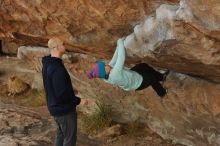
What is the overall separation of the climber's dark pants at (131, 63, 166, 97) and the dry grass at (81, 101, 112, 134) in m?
1.95

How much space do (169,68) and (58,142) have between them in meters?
1.79

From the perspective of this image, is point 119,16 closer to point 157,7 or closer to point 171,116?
point 157,7

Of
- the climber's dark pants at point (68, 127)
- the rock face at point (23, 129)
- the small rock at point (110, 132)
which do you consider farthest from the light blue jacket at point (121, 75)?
the rock face at point (23, 129)

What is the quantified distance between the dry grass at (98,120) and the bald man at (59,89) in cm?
221

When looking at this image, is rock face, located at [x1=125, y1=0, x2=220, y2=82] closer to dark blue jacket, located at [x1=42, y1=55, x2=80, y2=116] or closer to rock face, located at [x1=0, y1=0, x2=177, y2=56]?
rock face, located at [x1=0, y1=0, x2=177, y2=56]

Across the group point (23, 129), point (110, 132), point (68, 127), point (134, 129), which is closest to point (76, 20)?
point (68, 127)

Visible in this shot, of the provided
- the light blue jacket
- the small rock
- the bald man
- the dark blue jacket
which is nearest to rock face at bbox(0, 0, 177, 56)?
the light blue jacket

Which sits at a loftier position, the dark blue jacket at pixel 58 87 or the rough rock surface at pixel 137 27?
the rough rock surface at pixel 137 27

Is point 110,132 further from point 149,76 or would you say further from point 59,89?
point 59,89

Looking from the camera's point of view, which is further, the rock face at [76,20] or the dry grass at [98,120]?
the dry grass at [98,120]

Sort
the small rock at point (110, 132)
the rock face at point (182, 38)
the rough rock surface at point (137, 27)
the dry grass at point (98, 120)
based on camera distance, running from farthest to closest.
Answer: the dry grass at point (98, 120), the small rock at point (110, 132), the rough rock surface at point (137, 27), the rock face at point (182, 38)

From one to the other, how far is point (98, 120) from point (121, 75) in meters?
2.64

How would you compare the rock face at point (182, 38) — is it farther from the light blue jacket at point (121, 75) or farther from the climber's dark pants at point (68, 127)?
the climber's dark pants at point (68, 127)

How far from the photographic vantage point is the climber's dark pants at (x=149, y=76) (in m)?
6.64
